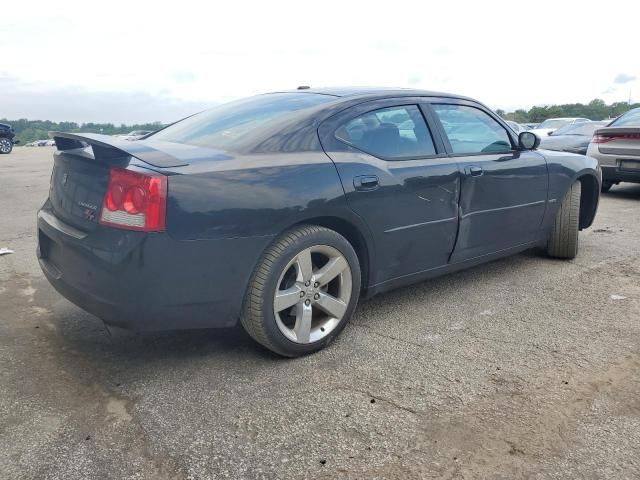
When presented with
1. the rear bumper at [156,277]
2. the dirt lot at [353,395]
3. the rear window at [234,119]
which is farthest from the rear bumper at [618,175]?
the rear bumper at [156,277]

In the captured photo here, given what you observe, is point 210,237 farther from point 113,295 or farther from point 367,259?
point 367,259

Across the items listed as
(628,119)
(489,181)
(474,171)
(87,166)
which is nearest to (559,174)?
(489,181)

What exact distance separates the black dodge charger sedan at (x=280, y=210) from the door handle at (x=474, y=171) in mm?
12

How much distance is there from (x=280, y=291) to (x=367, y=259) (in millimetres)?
625

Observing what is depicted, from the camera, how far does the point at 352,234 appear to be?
3197 mm

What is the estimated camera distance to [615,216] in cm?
717

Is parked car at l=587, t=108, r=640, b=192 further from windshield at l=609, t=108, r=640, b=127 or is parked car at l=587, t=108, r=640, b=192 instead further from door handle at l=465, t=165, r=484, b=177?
door handle at l=465, t=165, r=484, b=177

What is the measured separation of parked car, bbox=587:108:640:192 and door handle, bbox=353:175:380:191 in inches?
260

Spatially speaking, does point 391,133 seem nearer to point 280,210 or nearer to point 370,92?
point 370,92

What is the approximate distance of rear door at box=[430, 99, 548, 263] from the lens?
378cm

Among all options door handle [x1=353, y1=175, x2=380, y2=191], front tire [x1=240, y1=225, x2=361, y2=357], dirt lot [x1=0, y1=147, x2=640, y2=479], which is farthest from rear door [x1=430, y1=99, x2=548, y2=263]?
front tire [x1=240, y1=225, x2=361, y2=357]

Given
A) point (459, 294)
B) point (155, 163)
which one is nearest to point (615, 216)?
point (459, 294)

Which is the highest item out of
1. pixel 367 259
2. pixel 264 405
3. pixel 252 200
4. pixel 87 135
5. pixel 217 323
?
pixel 87 135

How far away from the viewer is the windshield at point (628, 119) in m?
8.84
